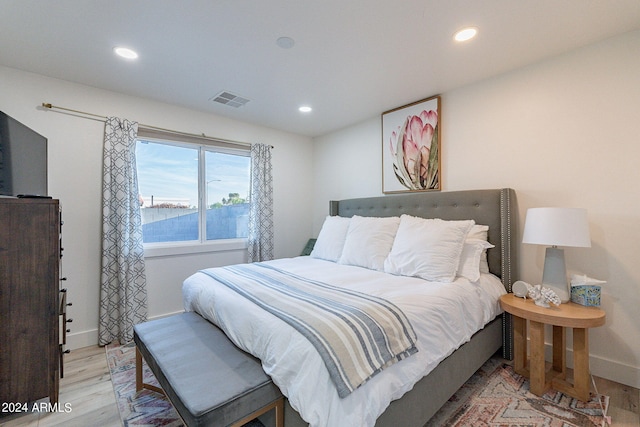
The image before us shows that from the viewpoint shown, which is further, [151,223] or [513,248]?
[151,223]

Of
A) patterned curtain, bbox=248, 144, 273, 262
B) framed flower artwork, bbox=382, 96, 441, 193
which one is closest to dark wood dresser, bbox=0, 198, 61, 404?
patterned curtain, bbox=248, 144, 273, 262

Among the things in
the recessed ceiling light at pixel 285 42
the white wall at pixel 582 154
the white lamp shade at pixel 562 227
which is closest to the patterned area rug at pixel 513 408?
the white wall at pixel 582 154

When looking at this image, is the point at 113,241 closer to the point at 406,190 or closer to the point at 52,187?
the point at 52,187

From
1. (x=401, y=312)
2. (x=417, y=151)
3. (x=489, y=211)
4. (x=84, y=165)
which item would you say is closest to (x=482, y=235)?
(x=489, y=211)

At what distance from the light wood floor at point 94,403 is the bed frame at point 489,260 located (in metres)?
0.61

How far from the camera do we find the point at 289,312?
54.4 inches

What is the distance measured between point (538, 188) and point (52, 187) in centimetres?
424

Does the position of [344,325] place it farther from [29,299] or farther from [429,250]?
[29,299]

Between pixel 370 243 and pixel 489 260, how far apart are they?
104 cm

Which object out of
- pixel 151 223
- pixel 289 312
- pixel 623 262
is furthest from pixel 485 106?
pixel 151 223

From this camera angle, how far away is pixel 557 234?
177 centimetres

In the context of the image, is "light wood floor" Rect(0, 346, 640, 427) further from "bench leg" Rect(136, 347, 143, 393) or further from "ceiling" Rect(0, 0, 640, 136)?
"ceiling" Rect(0, 0, 640, 136)

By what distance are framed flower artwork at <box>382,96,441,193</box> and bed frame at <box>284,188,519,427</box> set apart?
0.54 feet

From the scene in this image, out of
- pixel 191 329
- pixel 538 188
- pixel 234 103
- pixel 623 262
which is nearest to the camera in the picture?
pixel 191 329
